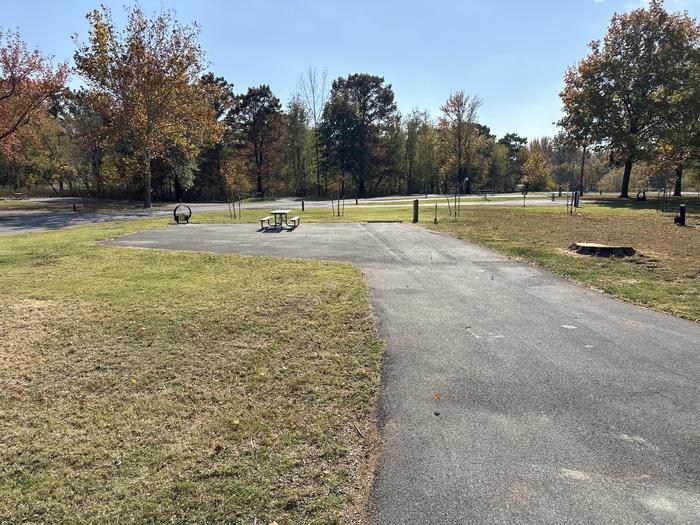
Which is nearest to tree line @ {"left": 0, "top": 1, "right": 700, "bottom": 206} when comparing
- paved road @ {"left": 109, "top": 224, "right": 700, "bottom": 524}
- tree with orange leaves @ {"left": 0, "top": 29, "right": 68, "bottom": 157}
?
tree with orange leaves @ {"left": 0, "top": 29, "right": 68, "bottom": 157}

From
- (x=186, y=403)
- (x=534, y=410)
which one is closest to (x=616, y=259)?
(x=534, y=410)

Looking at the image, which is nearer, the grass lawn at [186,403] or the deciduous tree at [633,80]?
the grass lawn at [186,403]

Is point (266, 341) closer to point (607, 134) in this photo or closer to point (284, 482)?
point (284, 482)

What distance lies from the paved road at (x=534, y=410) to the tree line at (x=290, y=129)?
61.2 feet

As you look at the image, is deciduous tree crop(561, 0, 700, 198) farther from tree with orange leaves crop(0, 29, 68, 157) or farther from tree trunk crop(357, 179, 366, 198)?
tree with orange leaves crop(0, 29, 68, 157)

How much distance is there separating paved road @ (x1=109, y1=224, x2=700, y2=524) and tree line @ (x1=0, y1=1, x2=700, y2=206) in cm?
1865

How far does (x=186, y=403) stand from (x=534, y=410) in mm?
2783

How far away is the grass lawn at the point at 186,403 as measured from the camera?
7.68ft

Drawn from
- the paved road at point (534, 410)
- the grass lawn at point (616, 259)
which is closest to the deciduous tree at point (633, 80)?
the grass lawn at point (616, 259)

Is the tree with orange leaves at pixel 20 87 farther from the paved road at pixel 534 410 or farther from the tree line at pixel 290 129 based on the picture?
the paved road at pixel 534 410

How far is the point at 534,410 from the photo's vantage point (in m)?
3.29

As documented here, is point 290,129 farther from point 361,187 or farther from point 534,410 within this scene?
point 534,410

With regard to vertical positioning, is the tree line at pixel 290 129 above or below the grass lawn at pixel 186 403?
above

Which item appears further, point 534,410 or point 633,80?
point 633,80
